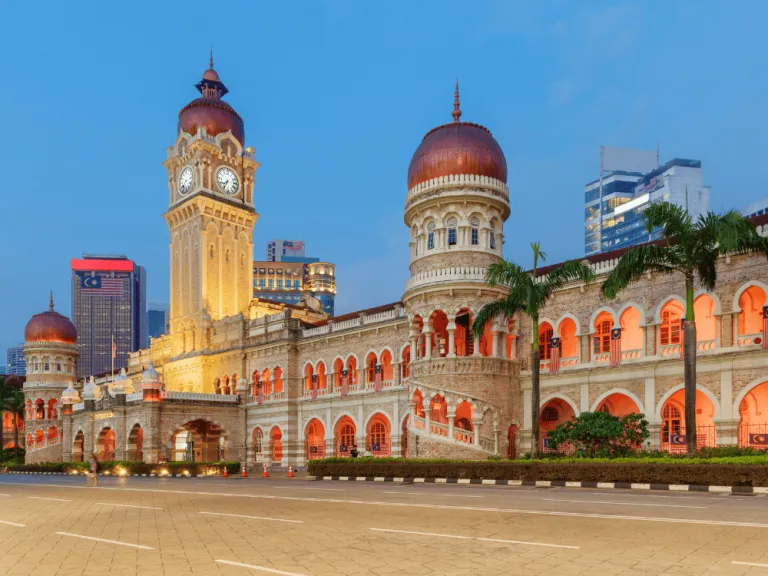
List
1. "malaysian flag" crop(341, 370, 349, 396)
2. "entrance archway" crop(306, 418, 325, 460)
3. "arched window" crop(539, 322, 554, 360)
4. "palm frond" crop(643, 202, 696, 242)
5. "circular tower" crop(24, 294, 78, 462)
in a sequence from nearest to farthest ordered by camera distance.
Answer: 1. "palm frond" crop(643, 202, 696, 242)
2. "arched window" crop(539, 322, 554, 360)
3. "malaysian flag" crop(341, 370, 349, 396)
4. "entrance archway" crop(306, 418, 325, 460)
5. "circular tower" crop(24, 294, 78, 462)

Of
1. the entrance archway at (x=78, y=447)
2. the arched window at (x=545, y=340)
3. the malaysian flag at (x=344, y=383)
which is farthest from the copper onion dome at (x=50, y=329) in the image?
the arched window at (x=545, y=340)

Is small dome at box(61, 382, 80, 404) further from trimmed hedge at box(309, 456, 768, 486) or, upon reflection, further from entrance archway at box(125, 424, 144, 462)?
trimmed hedge at box(309, 456, 768, 486)

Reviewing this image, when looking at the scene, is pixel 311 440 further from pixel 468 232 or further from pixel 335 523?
pixel 335 523

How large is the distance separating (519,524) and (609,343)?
21.4m

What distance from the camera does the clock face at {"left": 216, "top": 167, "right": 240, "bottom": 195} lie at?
5884 cm

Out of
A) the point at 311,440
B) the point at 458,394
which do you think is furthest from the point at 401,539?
the point at 311,440

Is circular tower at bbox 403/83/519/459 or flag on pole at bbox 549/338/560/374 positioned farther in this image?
flag on pole at bbox 549/338/560/374

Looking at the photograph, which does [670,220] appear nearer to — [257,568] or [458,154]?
[458,154]

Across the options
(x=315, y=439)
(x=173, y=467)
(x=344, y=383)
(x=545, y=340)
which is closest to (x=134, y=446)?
(x=173, y=467)

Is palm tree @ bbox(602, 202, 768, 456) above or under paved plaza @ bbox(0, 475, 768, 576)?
above

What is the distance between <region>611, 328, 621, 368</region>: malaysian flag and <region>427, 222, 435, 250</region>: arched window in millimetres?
9005


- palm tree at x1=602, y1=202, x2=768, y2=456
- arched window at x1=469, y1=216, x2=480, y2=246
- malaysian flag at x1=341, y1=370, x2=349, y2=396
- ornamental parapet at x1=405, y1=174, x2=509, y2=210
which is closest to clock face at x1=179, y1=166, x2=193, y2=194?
malaysian flag at x1=341, y1=370, x2=349, y2=396

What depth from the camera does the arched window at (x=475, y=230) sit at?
33.7 metres

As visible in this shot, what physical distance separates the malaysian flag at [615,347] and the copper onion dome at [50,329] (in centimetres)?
5657
